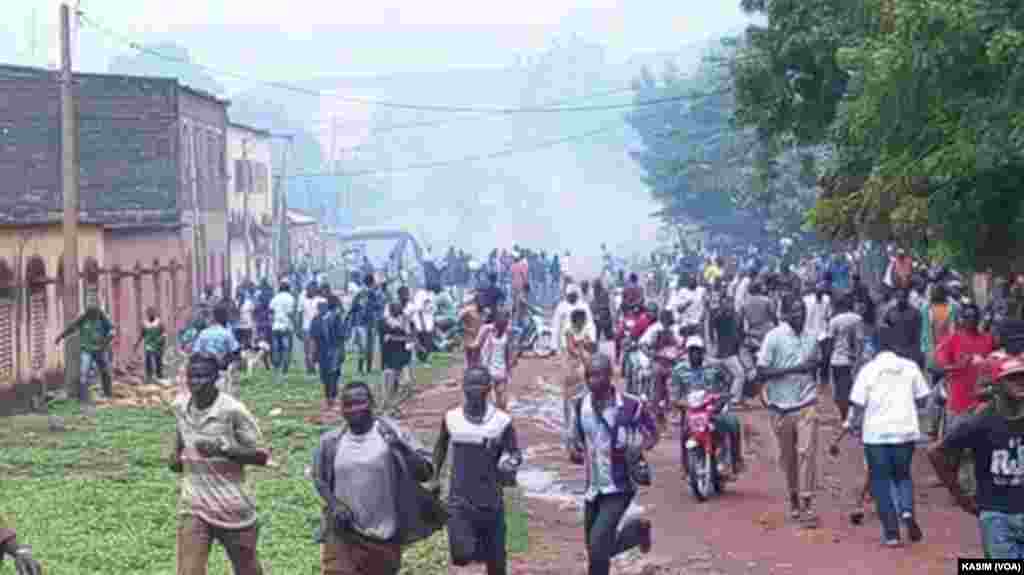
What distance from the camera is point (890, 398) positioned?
15.0 m

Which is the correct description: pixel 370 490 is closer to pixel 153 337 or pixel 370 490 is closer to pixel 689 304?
pixel 689 304

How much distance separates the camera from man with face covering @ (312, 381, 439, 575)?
10.9 meters

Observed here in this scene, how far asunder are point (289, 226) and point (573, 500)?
56334 mm

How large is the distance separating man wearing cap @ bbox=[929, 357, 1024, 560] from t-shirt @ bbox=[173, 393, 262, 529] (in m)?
3.88

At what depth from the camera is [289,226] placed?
74438 millimetres

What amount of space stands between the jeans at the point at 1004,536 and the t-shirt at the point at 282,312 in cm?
2557

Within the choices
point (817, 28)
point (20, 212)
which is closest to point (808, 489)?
point (817, 28)

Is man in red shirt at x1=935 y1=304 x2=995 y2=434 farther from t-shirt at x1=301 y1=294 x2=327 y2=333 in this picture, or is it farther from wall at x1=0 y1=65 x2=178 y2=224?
wall at x1=0 y1=65 x2=178 y2=224

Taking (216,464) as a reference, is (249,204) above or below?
above

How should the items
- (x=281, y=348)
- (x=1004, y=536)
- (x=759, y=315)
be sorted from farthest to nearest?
(x=281, y=348) → (x=759, y=315) → (x=1004, y=536)

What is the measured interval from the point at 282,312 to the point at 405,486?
24.3 metres

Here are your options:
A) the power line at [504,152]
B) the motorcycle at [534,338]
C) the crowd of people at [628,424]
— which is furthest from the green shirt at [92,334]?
the power line at [504,152]

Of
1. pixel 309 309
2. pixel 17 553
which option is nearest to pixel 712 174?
pixel 309 309

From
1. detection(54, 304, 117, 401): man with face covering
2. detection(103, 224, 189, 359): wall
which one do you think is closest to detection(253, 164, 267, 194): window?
detection(103, 224, 189, 359): wall
